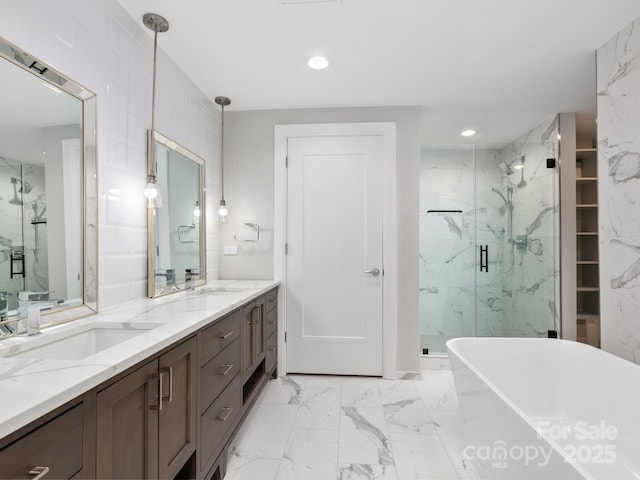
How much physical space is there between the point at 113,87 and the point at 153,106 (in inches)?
9.7

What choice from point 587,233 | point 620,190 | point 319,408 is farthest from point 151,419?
point 587,233

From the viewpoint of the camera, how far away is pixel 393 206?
2.94 metres

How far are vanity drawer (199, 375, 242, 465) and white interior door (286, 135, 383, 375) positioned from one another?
45.3 inches

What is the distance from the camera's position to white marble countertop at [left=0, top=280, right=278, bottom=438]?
25.9 inches

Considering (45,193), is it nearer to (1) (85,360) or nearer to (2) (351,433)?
(1) (85,360)

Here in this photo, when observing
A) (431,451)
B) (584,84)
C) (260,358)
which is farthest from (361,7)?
(431,451)

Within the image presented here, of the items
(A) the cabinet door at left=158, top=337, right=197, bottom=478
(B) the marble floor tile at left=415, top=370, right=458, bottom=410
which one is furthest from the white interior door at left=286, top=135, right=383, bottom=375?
(A) the cabinet door at left=158, top=337, right=197, bottom=478

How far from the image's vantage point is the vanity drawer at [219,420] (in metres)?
1.48

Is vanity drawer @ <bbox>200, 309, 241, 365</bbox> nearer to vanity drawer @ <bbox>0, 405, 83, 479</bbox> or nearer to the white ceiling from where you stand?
vanity drawer @ <bbox>0, 405, 83, 479</bbox>

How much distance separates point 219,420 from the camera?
5.39 feet

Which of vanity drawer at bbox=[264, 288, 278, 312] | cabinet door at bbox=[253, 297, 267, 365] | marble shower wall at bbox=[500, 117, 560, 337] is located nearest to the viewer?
cabinet door at bbox=[253, 297, 267, 365]

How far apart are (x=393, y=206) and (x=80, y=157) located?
2.24m

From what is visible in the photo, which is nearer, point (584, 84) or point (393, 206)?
point (584, 84)

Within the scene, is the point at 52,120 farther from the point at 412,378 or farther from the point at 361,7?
the point at 412,378
